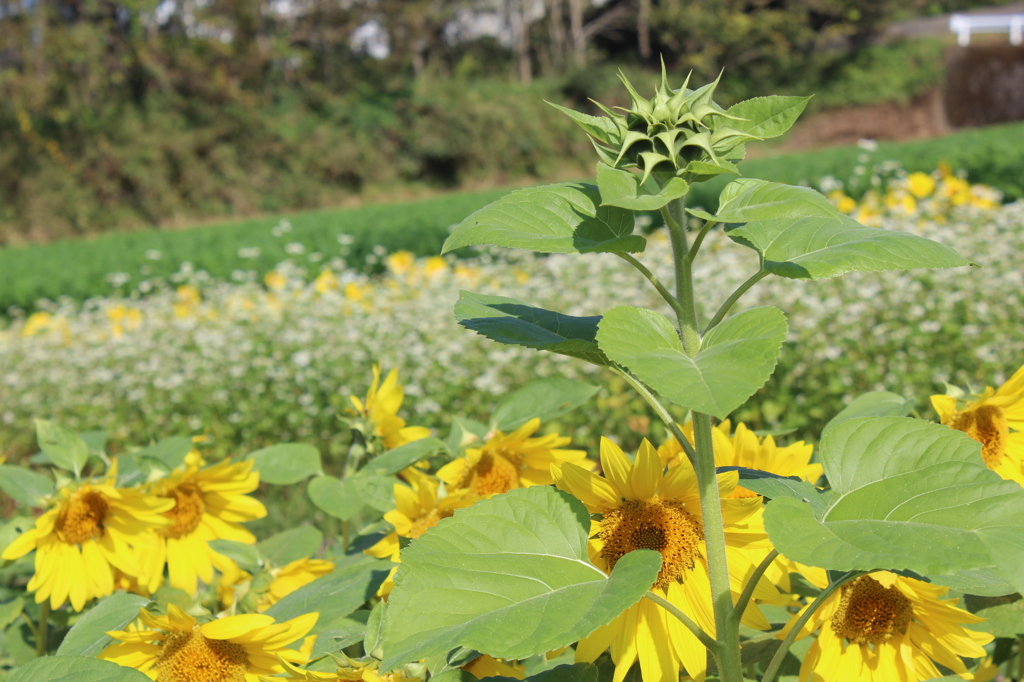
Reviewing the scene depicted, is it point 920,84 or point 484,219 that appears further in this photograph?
point 920,84

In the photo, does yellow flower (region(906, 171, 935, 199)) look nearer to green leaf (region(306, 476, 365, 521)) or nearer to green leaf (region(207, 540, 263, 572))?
green leaf (region(306, 476, 365, 521))

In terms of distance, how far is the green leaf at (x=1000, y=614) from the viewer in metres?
0.73

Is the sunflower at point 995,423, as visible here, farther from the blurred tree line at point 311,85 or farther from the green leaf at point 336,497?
the blurred tree line at point 311,85

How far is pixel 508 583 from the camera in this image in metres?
0.52

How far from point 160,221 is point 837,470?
77.7 feet

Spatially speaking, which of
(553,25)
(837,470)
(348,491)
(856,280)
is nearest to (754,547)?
(837,470)

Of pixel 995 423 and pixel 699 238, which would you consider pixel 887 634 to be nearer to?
pixel 995 423

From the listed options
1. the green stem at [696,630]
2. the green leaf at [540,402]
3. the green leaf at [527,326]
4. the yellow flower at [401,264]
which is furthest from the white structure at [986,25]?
the green stem at [696,630]

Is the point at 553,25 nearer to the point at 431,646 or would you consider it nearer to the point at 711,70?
the point at 711,70

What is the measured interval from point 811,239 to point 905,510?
7.3 inches

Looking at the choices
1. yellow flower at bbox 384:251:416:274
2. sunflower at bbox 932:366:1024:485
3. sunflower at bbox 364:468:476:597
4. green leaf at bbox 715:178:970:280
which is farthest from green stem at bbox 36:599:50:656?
yellow flower at bbox 384:251:416:274

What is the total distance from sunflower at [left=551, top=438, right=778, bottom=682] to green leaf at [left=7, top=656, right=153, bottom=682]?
0.32 metres

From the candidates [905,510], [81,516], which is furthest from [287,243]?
[905,510]

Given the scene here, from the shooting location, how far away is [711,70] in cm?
3027
